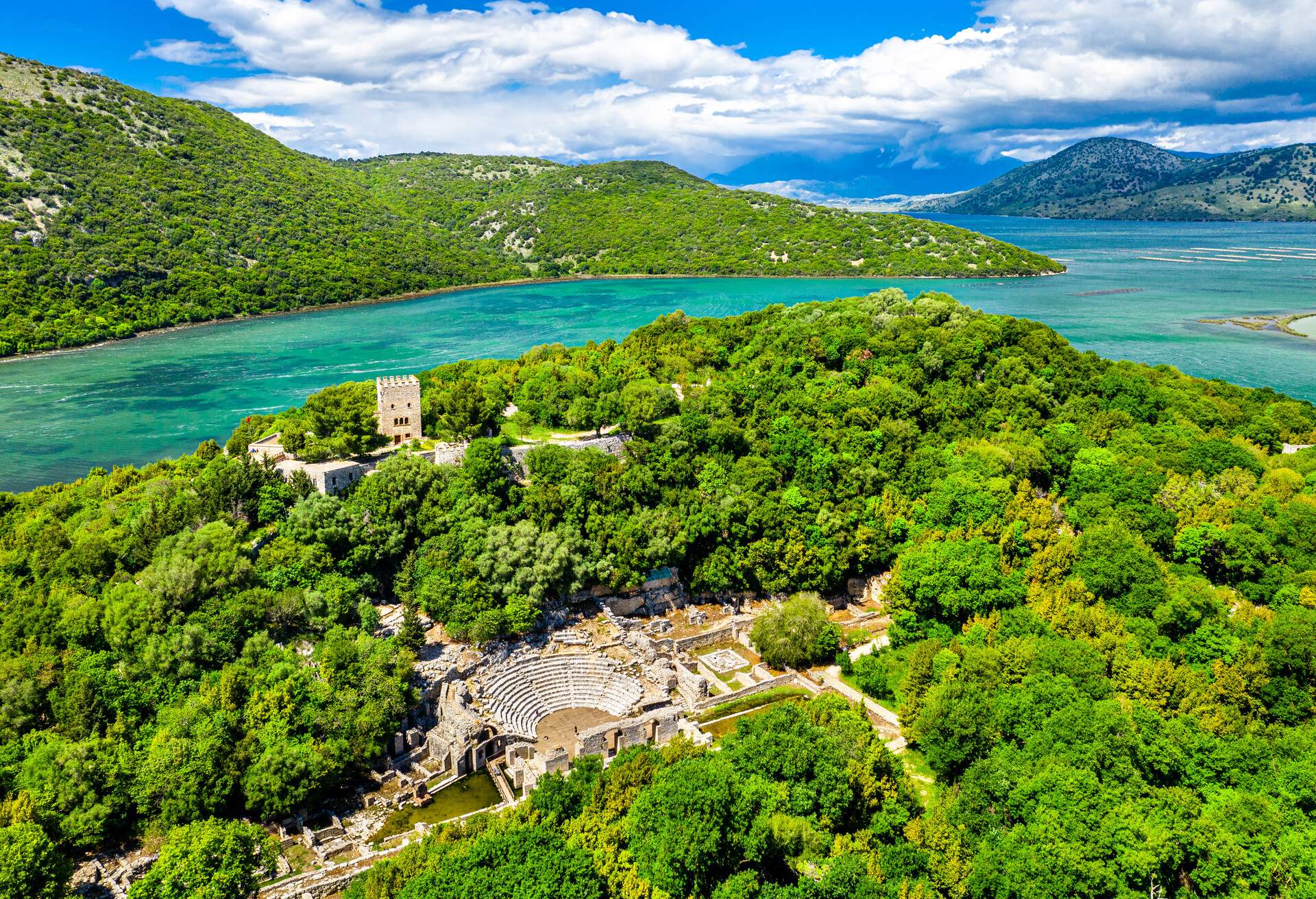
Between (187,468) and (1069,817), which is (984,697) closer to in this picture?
(1069,817)

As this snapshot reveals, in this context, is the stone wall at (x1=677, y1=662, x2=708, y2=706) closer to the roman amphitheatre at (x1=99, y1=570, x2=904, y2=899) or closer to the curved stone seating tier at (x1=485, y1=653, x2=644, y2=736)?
the roman amphitheatre at (x1=99, y1=570, x2=904, y2=899)

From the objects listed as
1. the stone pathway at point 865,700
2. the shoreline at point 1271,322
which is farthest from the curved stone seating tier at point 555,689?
the shoreline at point 1271,322

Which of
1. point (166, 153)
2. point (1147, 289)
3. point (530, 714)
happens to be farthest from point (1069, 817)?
point (166, 153)

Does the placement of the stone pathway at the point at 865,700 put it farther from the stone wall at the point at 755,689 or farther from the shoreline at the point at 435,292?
the shoreline at the point at 435,292

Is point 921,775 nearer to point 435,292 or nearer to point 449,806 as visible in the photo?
point 449,806

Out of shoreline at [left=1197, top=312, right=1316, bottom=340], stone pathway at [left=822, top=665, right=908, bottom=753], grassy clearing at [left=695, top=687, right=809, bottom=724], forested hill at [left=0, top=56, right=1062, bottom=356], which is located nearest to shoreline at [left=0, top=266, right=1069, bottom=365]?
forested hill at [left=0, top=56, right=1062, bottom=356]

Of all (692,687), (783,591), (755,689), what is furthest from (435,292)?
(755,689)
